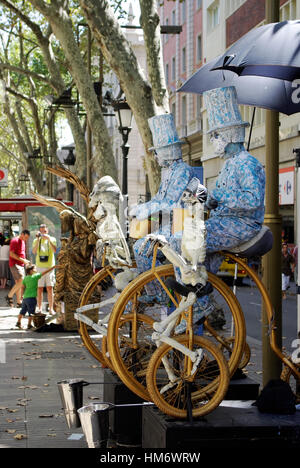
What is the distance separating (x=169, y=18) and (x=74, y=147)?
86.8 feet

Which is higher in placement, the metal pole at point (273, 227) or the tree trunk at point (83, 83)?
the tree trunk at point (83, 83)

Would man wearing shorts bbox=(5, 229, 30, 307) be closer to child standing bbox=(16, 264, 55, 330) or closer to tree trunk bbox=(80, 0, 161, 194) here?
child standing bbox=(16, 264, 55, 330)

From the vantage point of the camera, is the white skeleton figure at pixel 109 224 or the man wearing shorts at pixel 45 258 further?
the man wearing shorts at pixel 45 258

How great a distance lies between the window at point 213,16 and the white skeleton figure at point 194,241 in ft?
119

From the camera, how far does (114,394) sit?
6410 mm

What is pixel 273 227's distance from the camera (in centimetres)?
767

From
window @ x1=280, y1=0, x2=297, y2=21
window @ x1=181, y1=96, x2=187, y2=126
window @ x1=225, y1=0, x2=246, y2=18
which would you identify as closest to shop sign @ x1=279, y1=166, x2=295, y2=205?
window @ x1=280, y1=0, x2=297, y2=21

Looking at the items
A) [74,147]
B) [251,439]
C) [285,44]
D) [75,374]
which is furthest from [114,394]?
[74,147]

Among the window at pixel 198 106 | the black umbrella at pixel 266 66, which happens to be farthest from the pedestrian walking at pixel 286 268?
the window at pixel 198 106

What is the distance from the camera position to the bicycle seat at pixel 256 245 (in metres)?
5.65

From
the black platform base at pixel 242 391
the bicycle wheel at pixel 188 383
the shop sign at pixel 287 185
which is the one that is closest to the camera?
the bicycle wheel at pixel 188 383

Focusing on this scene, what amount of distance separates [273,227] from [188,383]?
2.78 meters

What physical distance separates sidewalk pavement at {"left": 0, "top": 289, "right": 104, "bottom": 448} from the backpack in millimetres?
1747

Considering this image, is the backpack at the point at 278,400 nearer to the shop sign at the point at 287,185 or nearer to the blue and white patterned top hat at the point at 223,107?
the blue and white patterned top hat at the point at 223,107
